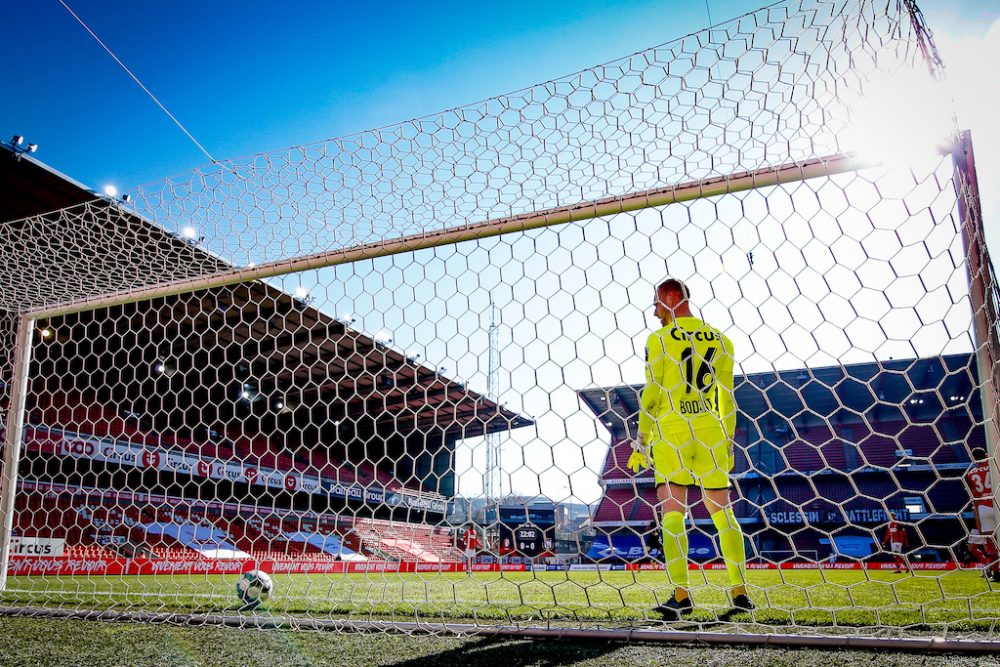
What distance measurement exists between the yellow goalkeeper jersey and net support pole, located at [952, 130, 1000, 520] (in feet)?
2.14

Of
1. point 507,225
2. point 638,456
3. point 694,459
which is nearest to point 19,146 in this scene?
point 507,225

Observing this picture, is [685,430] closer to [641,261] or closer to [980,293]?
[641,261]

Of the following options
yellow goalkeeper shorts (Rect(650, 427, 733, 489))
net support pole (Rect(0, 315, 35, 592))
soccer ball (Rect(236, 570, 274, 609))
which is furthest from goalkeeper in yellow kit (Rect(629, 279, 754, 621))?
net support pole (Rect(0, 315, 35, 592))

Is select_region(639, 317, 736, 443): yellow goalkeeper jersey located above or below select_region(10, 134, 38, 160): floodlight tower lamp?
below

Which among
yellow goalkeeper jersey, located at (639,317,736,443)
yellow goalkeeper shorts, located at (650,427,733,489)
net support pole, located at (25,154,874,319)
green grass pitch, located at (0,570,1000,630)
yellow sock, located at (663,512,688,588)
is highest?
net support pole, located at (25,154,874,319)

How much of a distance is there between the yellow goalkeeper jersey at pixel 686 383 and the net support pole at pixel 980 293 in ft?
2.14

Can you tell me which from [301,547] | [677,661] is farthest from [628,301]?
[301,547]

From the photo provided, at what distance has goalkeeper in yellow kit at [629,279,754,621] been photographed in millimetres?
1913

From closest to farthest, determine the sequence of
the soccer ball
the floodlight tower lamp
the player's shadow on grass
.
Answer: the player's shadow on grass
the soccer ball
the floodlight tower lamp

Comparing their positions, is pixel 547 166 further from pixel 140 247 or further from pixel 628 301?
pixel 140 247

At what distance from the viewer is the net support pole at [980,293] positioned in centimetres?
166

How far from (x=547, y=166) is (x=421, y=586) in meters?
2.95

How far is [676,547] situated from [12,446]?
294 cm

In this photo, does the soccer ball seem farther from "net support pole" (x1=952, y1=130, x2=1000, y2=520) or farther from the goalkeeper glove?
"net support pole" (x1=952, y1=130, x2=1000, y2=520)
